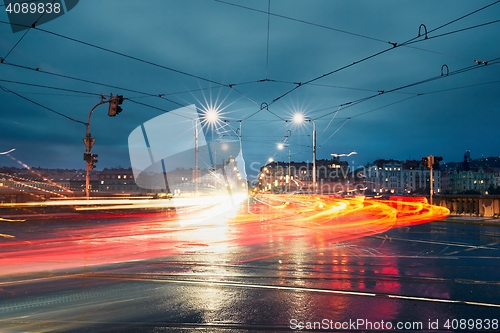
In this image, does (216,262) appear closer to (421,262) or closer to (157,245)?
(157,245)

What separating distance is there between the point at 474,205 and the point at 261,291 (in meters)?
23.8

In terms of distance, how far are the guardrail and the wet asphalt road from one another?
14474 millimetres

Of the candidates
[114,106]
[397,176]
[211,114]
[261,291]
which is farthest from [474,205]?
[397,176]

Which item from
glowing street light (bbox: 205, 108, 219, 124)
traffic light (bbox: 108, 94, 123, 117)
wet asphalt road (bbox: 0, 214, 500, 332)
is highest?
glowing street light (bbox: 205, 108, 219, 124)

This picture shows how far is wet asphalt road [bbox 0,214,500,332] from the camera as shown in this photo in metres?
5.90

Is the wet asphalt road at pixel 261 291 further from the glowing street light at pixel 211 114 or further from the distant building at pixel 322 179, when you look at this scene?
the distant building at pixel 322 179

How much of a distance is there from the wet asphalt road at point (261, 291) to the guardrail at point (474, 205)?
14.5 meters

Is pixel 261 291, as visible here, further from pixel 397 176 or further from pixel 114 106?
pixel 397 176

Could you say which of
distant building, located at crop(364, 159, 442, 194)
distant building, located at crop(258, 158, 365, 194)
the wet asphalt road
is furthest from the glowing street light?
distant building, located at crop(364, 159, 442, 194)

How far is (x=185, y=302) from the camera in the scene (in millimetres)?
6926

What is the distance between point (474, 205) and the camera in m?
26.6

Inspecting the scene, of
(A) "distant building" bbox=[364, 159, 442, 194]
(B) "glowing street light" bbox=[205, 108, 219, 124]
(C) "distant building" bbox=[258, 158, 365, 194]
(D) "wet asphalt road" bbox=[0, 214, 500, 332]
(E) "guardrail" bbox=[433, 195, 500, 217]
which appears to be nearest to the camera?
(D) "wet asphalt road" bbox=[0, 214, 500, 332]

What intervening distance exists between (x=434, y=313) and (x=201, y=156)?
60.2m

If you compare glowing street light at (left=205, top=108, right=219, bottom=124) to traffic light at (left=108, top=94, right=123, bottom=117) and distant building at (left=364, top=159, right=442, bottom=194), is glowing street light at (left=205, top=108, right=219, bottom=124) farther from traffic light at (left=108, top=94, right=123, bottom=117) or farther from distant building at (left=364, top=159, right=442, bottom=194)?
distant building at (left=364, top=159, right=442, bottom=194)
